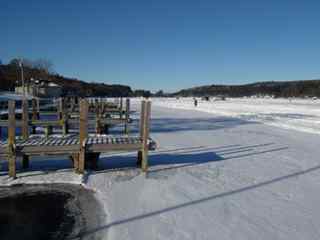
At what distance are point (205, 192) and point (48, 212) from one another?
2.60 metres

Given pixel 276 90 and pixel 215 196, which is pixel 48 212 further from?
pixel 276 90

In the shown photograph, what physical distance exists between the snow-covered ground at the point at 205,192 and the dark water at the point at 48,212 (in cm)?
23

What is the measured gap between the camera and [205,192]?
5.17 m

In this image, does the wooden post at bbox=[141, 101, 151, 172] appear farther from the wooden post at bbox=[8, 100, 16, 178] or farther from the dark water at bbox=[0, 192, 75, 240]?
the wooden post at bbox=[8, 100, 16, 178]

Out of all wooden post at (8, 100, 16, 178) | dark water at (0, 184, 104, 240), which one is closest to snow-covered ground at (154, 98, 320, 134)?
dark water at (0, 184, 104, 240)

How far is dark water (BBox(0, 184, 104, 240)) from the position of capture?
374cm

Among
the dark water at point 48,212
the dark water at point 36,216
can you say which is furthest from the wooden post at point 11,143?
the dark water at point 36,216

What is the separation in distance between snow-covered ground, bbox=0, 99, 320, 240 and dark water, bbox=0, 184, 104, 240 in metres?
0.23

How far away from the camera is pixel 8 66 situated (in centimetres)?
8481

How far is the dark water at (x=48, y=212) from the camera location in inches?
147

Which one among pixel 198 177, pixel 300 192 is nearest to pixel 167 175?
pixel 198 177

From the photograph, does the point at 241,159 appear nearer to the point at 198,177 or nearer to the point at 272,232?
the point at 198,177

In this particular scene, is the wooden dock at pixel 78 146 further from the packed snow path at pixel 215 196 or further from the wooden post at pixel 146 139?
the packed snow path at pixel 215 196

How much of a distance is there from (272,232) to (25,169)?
17.3ft
